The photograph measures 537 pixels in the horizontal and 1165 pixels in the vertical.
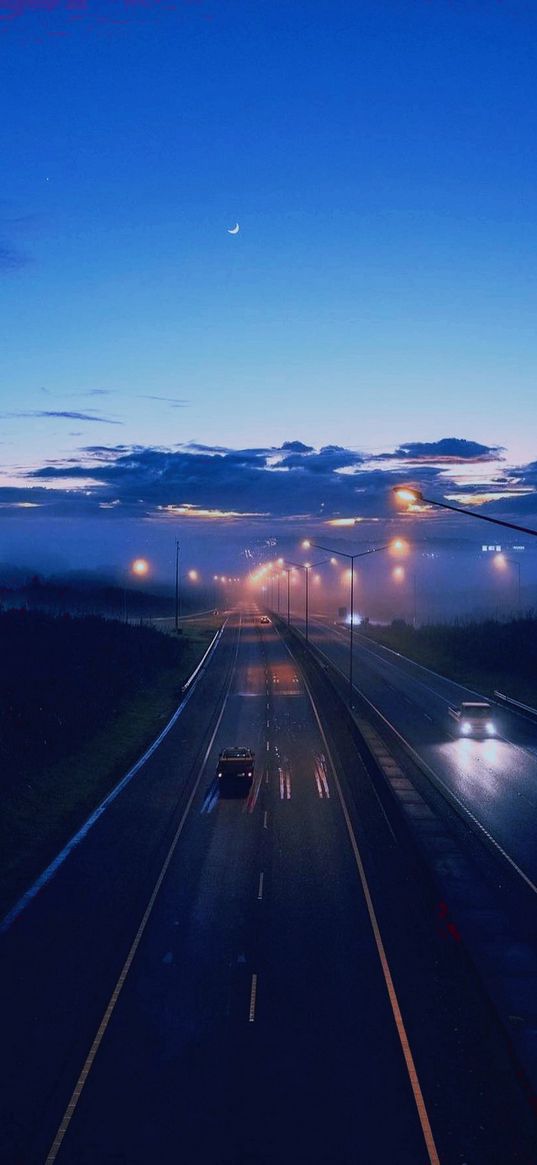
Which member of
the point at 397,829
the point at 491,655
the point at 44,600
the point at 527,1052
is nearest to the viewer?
the point at 527,1052

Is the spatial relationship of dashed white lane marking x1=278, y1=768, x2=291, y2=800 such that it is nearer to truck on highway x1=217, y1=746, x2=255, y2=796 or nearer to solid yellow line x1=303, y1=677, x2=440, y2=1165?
truck on highway x1=217, y1=746, x2=255, y2=796

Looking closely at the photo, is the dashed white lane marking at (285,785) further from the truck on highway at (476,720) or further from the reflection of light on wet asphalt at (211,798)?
the truck on highway at (476,720)

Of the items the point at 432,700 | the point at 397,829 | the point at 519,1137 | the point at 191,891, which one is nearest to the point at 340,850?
the point at 397,829

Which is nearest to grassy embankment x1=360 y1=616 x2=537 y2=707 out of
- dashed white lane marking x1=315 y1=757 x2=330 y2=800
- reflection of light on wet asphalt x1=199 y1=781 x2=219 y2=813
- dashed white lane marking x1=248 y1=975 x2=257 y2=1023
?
dashed white lane marking x1=315 y1=757 x2=330 y2=800

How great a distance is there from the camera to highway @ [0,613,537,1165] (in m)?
13.1

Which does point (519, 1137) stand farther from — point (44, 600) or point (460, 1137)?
point (44, 600)

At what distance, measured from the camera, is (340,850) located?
1087 inches

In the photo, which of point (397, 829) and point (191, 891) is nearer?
point (191, 891)

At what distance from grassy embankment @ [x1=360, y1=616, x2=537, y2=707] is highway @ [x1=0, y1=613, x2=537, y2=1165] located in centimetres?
3420

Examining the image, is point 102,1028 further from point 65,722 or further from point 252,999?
point 65,722

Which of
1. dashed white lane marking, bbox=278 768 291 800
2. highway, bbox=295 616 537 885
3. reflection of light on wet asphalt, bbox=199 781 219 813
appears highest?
highway, bbox=295 616 537 885

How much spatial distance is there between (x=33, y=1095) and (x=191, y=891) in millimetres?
9887

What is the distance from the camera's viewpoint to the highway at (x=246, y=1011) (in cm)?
1314

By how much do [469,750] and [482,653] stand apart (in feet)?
133
